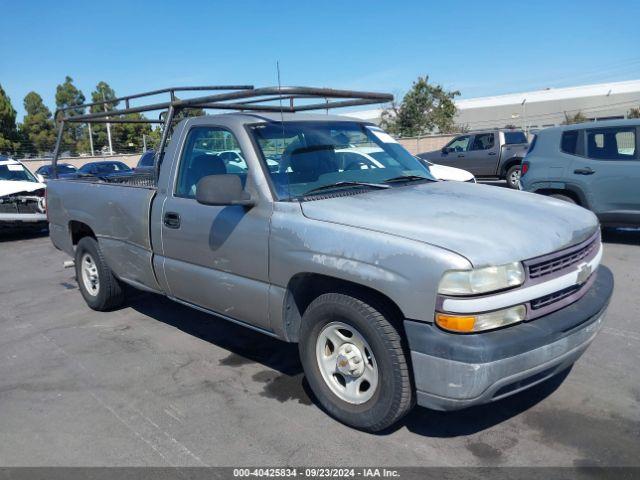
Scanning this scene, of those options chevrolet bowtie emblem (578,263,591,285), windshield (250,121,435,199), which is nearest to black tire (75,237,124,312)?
windshield (250,121,435,199)

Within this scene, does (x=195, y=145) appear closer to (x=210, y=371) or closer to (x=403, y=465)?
(x=210, y=371)

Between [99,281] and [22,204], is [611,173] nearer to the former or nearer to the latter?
[99,281]

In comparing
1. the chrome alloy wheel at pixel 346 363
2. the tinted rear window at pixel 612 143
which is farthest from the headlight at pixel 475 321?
the tinted rear window at pixel 612 143

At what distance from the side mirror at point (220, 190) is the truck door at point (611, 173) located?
6.35m

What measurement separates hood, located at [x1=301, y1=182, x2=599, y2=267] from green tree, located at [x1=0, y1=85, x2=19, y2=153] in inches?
1636

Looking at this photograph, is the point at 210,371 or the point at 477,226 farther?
the point at 210,371

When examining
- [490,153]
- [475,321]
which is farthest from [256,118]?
[490,153]

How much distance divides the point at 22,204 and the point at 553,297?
1115 centimetres

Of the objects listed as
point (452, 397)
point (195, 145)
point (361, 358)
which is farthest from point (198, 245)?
point (452, 397)

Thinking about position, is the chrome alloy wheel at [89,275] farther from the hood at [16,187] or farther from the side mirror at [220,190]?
the hood at [16,187]

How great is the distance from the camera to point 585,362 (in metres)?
4.19

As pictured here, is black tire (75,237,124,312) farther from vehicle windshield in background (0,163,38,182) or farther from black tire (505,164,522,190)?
black tire (505,164,522,190)

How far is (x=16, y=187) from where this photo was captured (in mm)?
11352

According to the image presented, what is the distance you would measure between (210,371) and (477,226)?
2.40 metres
